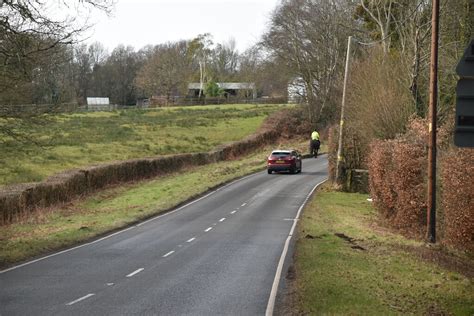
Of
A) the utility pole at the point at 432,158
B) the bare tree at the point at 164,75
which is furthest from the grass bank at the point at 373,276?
the bare tree at the point at 164,75

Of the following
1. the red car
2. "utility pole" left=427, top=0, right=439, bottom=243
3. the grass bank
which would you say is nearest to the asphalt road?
the grass bank

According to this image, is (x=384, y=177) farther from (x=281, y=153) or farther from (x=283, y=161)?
(x=281, y=153)

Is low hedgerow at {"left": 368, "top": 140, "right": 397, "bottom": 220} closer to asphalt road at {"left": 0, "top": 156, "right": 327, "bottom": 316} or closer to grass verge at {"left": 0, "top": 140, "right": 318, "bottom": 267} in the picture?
asphalt road at {"left": 0, "top": 156, "right": 327, "bottom": 316}

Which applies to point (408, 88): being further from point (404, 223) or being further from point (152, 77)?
point (152, 77)

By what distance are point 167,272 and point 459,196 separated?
7.64 m

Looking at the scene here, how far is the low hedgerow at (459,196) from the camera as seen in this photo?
15.6m

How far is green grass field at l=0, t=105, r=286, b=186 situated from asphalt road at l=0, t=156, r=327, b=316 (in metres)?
4.44

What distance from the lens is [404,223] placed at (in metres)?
21.9

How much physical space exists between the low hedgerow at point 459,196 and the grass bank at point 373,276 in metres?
0.62

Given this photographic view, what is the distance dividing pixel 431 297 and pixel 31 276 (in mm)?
8395

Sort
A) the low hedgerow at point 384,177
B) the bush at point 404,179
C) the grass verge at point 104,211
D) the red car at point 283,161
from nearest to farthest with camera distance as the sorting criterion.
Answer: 1. the grass verge at point 104,211
2. the bush at point 404,179
3. the low hedgerow at point 384,177
4. the red car at point 283,161

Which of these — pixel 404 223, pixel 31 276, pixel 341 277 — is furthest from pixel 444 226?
pixel 31 276

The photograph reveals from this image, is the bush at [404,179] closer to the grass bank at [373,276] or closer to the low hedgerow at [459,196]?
the grass bank at [373,276]

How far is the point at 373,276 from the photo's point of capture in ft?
44.2
